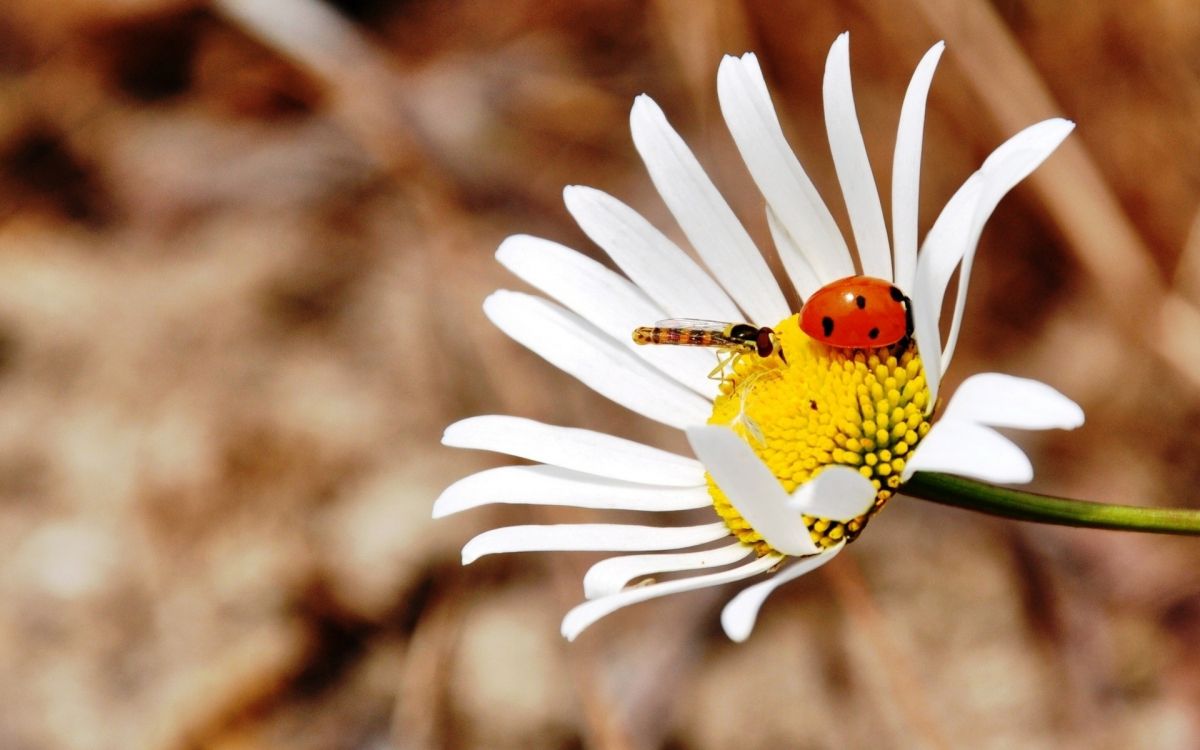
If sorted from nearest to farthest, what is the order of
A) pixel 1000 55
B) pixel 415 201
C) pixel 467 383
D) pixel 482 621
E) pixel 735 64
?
pixel 735 64, pixel 1000 55, pixel 482 621, pixel 467 383, pixel 415 201

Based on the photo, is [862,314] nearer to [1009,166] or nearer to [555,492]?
[1009,166]

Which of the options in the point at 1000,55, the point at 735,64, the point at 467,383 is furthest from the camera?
the point at 467,383

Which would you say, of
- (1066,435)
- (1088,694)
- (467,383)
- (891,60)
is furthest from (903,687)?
(891,60)

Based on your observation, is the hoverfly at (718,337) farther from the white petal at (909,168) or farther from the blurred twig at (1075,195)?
the blurred twig at (1075,195)

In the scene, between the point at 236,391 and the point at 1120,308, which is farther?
the point at 236,391

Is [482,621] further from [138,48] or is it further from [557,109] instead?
[138,48]

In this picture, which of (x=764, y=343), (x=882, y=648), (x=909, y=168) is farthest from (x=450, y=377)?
(x=909, y=168)

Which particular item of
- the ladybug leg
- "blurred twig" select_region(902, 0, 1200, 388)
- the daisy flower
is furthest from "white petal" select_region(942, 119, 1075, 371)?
"blurred twig" select_region(902, 0, 1200, 388)

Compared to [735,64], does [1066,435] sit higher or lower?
lower
